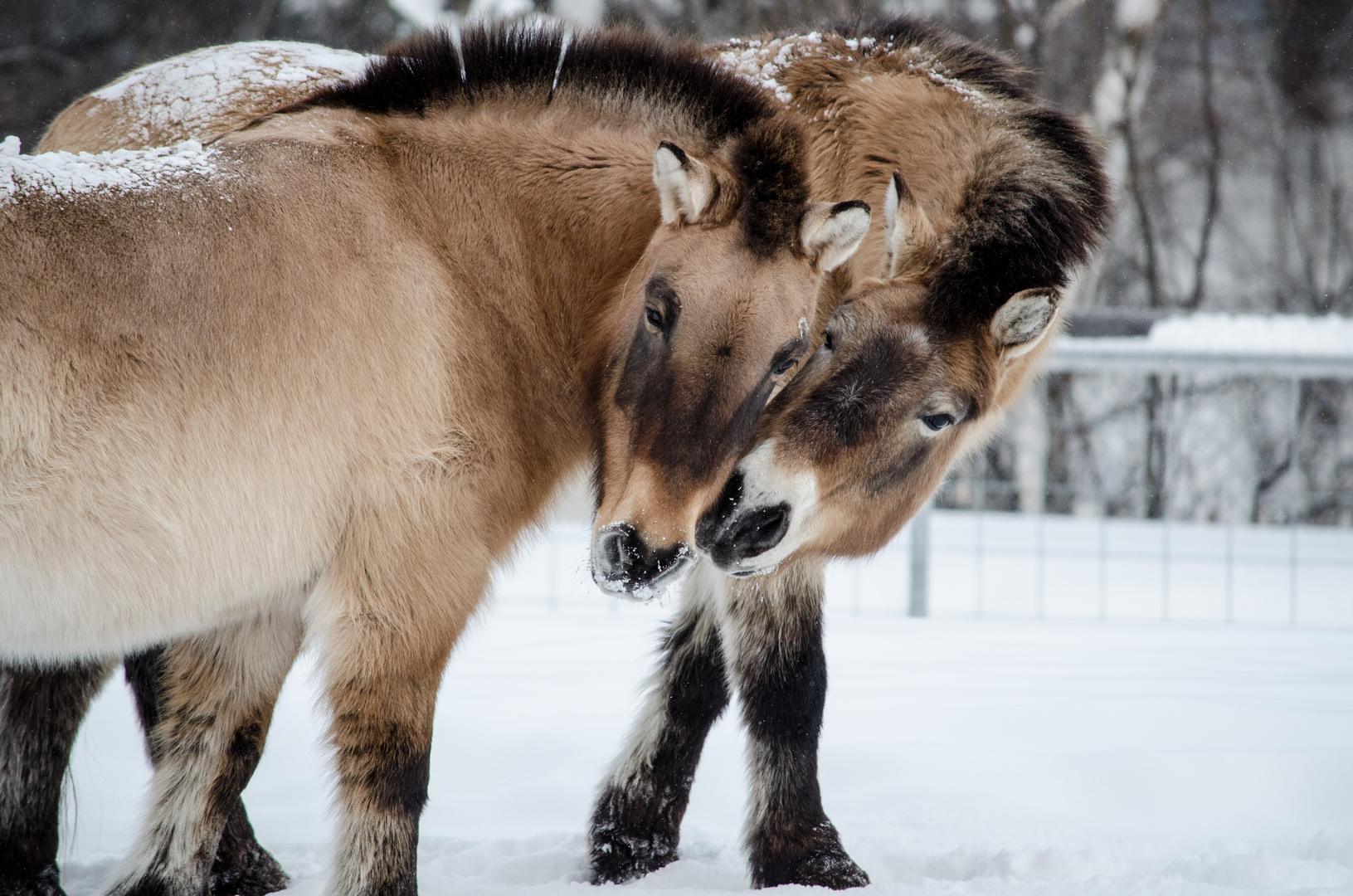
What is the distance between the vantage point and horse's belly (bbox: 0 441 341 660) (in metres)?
2.24

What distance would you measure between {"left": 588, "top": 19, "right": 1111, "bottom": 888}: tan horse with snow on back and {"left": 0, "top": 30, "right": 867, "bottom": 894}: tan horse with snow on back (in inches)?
12.3

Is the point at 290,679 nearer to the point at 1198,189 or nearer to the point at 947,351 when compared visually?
the point at 947,351

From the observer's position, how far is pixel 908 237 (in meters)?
3.18

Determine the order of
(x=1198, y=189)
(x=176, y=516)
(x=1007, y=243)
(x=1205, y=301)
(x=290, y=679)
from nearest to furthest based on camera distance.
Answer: (x=176, y=516) < (x=1007, y=243) < (x=290, y=679) < (x=1205, y=301) < (x=1198, y=189)

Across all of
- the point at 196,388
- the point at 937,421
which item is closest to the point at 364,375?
the point at 196,388

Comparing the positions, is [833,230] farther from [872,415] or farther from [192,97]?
[192,97]

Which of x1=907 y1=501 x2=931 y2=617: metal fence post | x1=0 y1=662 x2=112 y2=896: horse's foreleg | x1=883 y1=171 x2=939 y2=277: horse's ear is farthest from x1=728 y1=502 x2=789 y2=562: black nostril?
x1=907 y1=501 x2=931 y2=617: metal fence post

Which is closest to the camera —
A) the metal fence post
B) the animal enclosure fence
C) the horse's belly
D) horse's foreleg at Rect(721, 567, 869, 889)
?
the horse's belly

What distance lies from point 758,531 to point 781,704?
2.65 ft

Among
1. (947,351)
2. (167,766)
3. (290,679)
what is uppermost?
(947,351)

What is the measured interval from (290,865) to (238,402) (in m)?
1.76

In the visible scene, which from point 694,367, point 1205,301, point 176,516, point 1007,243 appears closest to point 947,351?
point 1007,243

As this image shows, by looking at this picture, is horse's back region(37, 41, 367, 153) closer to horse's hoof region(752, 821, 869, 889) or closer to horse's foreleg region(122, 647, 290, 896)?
horse's foreleg region(122, 647, 290, 896)

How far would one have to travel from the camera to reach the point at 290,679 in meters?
5.26
